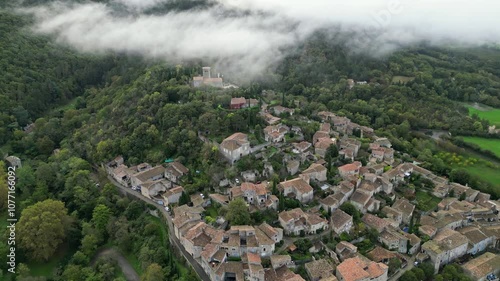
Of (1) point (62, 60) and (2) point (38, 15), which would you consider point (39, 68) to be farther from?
(2) point (38, 15)

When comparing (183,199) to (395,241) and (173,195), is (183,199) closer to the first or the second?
(173,195)

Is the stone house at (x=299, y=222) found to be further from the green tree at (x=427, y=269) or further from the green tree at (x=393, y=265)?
the green tree at (x=427, y=269)

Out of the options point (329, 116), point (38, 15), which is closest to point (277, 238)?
point (329, 116)

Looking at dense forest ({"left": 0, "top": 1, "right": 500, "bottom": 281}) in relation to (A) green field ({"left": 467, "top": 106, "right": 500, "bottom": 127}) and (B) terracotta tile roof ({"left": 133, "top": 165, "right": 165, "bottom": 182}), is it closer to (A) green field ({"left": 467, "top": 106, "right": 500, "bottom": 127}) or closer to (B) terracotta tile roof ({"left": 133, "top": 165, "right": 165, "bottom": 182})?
(A) green field ({"left": 467, "top": 106, "right": 500, "bottom": 127})

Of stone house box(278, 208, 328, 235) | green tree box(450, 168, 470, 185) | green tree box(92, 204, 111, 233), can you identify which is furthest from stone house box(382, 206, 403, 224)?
green tree box(92, 204, 111, 233)

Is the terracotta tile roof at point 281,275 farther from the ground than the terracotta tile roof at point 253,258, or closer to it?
closer to it

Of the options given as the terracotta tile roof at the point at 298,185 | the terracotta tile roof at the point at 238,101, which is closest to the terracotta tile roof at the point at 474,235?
the terracotta tile roof at the point at 298,185
